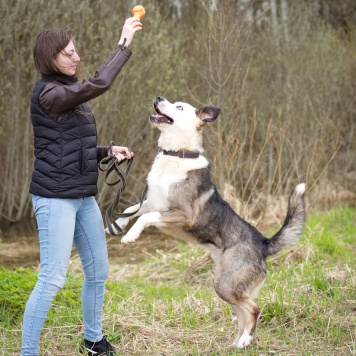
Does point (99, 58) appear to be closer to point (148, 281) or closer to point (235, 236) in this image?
point (148, 281)

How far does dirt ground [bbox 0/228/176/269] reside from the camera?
7.71 m

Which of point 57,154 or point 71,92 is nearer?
point 71,92

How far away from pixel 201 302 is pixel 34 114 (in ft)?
8.12

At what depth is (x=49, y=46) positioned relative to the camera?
3473 mm

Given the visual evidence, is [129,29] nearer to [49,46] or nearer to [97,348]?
[49,46]

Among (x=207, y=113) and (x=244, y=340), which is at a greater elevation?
(x=207, y=113)

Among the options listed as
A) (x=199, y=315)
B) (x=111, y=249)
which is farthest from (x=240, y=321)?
(x=111, y=249)

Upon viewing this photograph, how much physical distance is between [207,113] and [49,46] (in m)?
1.37

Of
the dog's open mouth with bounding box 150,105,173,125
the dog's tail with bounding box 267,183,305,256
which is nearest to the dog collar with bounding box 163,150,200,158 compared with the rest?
the dog's open mouth with bounding box 150,105,173,125

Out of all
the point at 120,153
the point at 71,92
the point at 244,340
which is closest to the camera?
the point at 71,92

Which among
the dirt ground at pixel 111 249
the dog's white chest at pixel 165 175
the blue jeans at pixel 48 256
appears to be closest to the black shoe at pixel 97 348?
the blue jeans at pixel 48 256

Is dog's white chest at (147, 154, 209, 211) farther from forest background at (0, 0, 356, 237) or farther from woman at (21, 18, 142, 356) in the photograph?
forest background at (0, 0, 356, 237)

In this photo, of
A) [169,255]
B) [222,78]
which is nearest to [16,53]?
[222,78]

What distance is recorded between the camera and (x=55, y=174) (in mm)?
3508
